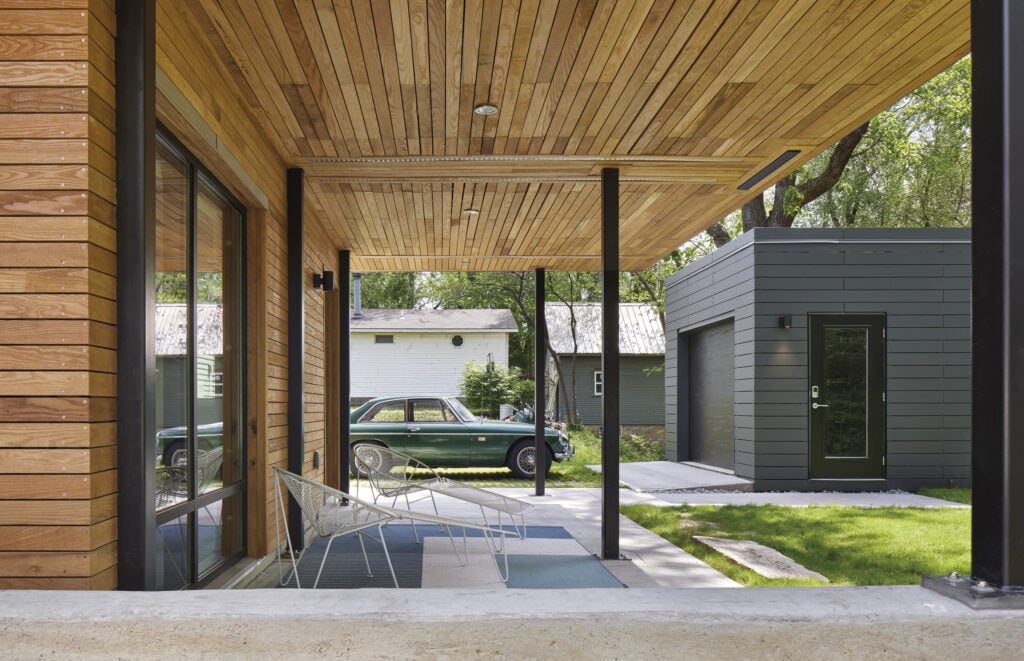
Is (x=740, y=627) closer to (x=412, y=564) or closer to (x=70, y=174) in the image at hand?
(x=70, y=174)

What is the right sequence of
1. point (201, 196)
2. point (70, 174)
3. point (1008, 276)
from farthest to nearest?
point (201, 196) < point (70, 174) < point (1008, 276)

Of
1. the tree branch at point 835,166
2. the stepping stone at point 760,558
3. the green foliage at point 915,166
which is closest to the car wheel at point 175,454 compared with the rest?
the stepping stone at point 760,558

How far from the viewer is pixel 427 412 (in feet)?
37.2

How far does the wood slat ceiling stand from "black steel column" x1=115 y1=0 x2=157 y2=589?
80 cm

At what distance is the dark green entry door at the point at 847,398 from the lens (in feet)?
32.5

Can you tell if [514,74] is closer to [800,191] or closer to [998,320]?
[998,320]

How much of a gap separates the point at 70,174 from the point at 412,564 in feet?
12.0

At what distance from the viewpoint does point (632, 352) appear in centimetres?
2212

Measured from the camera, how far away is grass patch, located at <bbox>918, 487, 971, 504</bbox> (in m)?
9.05

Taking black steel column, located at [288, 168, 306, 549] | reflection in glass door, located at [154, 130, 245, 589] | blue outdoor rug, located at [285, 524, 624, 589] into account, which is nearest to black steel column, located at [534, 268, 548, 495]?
blue outdoor rug, located at [285, 524, 624, 589]

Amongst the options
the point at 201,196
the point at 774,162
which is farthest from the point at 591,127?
the point at 201,196

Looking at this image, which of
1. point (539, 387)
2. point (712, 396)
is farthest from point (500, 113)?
point (712, 396)

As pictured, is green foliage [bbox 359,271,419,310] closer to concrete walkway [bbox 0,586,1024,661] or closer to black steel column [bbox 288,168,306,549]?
black steel column [bbox 288,168,306,549]

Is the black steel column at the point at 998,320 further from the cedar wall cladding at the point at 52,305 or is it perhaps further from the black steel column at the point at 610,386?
the black steel column at the point at 610,386
